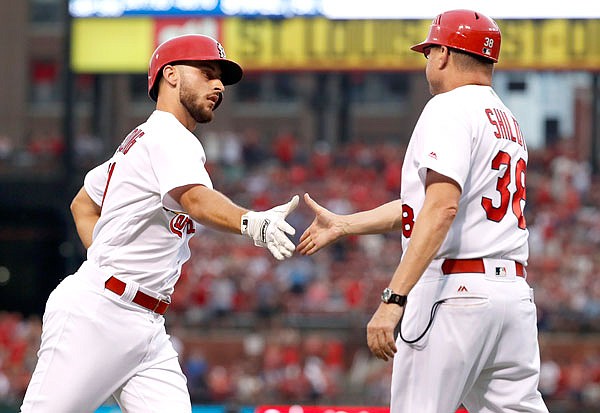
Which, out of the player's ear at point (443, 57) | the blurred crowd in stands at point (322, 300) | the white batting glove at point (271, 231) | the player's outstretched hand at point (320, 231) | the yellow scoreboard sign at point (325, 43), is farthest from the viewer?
the yellow scoreboard sign at point (325, 43)

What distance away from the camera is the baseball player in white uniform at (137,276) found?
4.34m

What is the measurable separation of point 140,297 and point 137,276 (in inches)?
3.2

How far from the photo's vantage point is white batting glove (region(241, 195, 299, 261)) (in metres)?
3.92

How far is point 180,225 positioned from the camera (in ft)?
14.8

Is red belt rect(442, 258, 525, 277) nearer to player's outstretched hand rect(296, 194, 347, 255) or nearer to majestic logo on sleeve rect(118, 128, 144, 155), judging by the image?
player's outstretched hand rect(296, 194, 347, 255)

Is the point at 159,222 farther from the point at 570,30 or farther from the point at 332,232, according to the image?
the point at 570,30

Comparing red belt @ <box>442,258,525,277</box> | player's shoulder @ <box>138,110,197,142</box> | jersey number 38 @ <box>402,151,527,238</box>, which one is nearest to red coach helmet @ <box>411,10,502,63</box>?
jersey number 38 @ <box>402,151,527,238</box>

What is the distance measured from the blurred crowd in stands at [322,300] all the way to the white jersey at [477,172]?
9650 millimetres

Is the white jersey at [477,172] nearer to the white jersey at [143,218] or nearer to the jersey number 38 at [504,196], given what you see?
the jersey number 38 at [504,196]

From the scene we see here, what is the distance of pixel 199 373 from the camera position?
15.5m

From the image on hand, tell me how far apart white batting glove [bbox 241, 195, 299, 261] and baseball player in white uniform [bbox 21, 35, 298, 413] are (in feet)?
1.01

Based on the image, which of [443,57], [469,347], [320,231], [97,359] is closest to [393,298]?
[469,347]

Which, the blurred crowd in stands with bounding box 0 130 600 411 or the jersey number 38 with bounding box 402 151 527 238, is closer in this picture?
the jersey number 38 with bounding box 402 151 527 238

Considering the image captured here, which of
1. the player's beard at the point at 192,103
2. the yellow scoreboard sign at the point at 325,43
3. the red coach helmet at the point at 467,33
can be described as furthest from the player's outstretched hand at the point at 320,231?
the yellow scoreboard sign at the point at 325,43
